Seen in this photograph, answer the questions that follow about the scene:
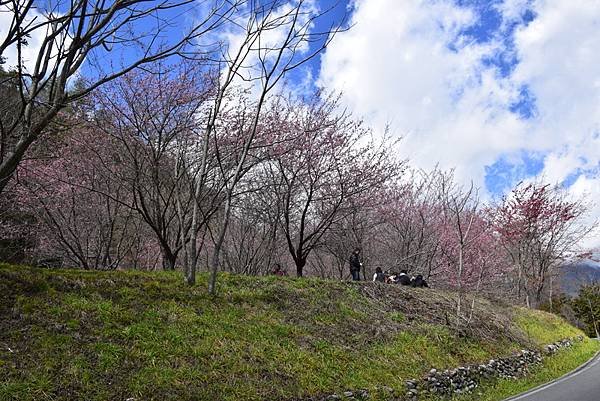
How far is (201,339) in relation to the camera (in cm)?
757

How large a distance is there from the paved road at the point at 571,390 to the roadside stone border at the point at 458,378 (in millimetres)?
1005

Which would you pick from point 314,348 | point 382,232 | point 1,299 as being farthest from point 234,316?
point 382,232

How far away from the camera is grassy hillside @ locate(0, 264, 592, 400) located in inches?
235

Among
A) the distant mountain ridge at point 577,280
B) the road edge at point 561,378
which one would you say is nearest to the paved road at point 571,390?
the road edge at point 561,378

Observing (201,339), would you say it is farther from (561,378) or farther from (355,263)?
(561,378)

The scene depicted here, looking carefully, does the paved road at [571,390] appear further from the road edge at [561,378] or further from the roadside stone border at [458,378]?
the roadside stone border at [458,378]

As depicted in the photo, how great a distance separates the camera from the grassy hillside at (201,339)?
19.6 ft

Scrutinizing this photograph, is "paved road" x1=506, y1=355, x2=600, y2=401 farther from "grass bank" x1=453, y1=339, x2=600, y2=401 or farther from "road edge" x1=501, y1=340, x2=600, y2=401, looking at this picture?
"grass bank" x1=453, y1=339, x2=600, y2=401

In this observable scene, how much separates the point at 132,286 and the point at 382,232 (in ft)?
43.1

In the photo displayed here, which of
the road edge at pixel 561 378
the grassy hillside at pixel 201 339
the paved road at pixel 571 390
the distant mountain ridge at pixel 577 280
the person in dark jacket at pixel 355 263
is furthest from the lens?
the distant mountain ridge at pixel 577 280

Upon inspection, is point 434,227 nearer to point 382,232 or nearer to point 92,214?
point 382,232

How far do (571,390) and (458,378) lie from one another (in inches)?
90.8

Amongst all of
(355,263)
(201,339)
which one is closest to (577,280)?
(355,263)

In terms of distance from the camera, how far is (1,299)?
7031 mm
